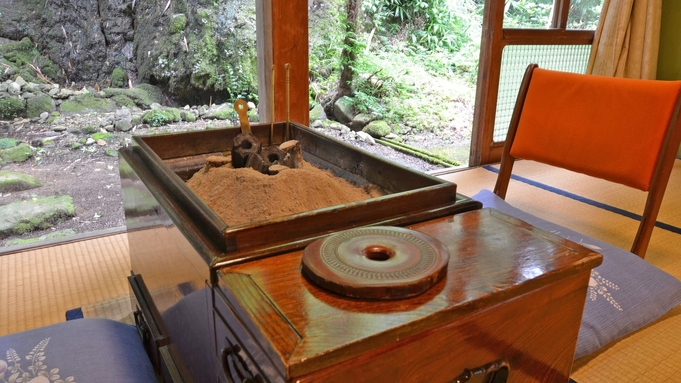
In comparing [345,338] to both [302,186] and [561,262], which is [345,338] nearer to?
[561,262]

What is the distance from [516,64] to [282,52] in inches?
75.1

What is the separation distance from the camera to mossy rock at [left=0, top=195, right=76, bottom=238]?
2580mm

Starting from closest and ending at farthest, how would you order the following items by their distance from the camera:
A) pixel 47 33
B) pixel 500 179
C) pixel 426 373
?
pixel 426 373 → pixel 500 179 → pixel 47 33

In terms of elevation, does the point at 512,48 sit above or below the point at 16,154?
above

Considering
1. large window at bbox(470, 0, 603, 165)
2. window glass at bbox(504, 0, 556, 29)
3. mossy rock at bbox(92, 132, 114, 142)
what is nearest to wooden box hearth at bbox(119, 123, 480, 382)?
mossy rock at bbox(92, 132, 114, 142)

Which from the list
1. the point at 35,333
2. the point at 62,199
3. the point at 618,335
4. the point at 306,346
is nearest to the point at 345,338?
the point at 306,346

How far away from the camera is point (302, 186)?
1195mm

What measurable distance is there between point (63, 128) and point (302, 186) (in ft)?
7.57

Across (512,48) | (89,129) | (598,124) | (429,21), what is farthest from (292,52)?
(429,21)

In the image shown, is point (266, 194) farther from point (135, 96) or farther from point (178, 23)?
point (178, 23)

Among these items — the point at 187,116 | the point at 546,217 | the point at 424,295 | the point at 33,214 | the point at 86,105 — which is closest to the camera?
the point at 424,295

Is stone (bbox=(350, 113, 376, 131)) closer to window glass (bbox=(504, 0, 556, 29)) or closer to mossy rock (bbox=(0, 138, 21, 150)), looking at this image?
window glass (bbox=(504, 0, 556, 29))

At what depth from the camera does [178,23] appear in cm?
308

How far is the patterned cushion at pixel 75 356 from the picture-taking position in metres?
1.16
